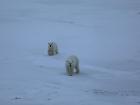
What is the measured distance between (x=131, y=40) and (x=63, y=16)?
27.6ft

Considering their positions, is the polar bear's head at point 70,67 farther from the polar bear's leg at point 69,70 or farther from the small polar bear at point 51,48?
the small polar bear at point 51,48

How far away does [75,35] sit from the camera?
20.0m

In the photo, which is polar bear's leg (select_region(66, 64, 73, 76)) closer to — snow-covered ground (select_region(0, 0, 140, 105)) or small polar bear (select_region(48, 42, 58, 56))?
snow-covered ground (select_region(0, 0, 140, 105))

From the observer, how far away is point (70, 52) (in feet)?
52.4

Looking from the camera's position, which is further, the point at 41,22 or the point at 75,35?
the point at 41,22

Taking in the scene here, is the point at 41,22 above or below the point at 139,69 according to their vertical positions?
above

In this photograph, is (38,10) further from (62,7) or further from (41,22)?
(41,22)

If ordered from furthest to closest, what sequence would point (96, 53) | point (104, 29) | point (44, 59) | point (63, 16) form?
point (63, 16) < point (104, 29) < point (96, 53) < point (44, 59)

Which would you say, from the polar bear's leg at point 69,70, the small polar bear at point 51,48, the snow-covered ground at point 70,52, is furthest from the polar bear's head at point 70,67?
the small polar bear at point 51,48

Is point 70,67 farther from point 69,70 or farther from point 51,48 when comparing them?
point 51,48

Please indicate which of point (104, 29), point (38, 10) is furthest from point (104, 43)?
point (38, 10)

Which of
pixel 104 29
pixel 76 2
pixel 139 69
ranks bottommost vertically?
pixel 139 69

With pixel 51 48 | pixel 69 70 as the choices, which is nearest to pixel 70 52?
pixel 51 48

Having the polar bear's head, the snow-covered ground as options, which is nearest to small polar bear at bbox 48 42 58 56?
the snow-covered ground
